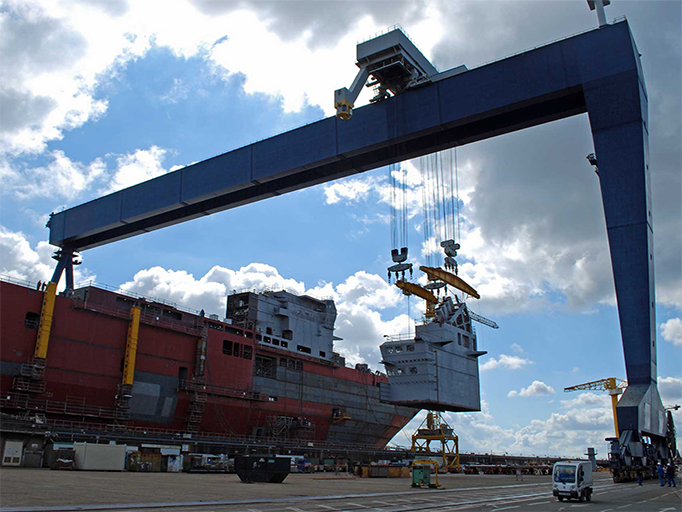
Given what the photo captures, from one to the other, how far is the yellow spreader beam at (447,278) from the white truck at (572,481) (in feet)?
69.2

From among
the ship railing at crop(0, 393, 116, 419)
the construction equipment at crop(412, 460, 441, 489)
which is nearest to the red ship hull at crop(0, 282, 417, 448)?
the ship railing at crop(0, 393, 116, 419)

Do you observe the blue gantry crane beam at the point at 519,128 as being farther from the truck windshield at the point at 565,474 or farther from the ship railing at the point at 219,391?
the ship railing at the point at 219,391

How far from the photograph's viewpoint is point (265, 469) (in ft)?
74.7

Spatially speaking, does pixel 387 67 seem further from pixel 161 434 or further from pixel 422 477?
pixel 161 434

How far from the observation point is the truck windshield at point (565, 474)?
61.2ft

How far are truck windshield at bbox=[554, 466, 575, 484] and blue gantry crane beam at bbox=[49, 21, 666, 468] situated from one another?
5734mm

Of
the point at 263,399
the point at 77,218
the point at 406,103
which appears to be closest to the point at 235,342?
the point at 263,399

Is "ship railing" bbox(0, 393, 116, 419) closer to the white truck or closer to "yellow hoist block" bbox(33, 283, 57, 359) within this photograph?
"yellow hoist block" bbox(33, 283, 57, 359)

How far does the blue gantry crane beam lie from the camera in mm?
23719

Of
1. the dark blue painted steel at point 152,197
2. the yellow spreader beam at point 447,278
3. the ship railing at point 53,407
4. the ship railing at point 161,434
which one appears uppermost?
the dark blue painted steel at point 152,197

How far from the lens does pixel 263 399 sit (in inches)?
1598

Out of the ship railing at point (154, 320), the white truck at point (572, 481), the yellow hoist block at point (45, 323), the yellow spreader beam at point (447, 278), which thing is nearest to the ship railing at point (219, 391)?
the ship railing at point (154, 320)

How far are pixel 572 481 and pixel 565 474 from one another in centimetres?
36

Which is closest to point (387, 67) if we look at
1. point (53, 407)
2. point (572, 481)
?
point (572, 481)
